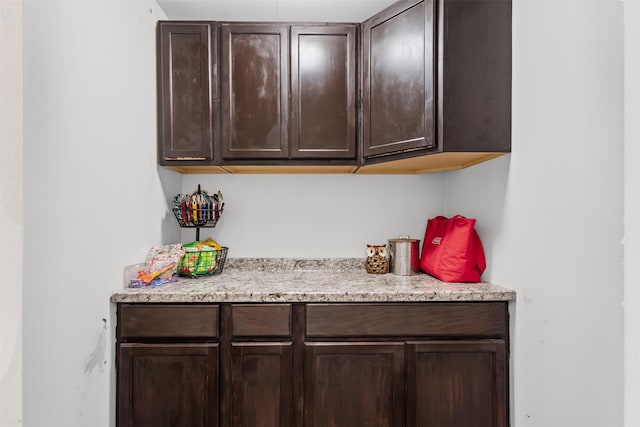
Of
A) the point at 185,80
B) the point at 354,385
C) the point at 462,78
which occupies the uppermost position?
the point at 185,80

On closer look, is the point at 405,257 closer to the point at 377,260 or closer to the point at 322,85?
the point at 377,260

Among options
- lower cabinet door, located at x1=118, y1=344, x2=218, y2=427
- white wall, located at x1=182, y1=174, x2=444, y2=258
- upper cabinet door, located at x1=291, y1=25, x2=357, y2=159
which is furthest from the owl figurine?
lower cabinet door, located at x1=118, y1=344, x2=218, y2=427

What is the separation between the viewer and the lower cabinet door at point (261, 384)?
149 centimetres

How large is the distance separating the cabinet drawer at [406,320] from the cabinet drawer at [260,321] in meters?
0.11

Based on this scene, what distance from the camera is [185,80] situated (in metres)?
1.83

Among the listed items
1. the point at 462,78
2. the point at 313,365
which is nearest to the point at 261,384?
the point at 313,365

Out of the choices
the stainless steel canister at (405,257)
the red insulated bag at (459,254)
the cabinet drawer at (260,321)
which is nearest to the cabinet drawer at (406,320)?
the cabinet drawer at (260,321)
